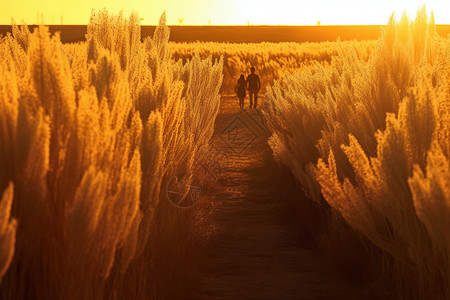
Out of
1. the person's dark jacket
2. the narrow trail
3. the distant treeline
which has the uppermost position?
the distant treeline

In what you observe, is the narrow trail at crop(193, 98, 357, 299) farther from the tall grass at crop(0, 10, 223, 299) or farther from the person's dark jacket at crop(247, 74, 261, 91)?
the person's dark jacket at crop(247, 74, 261, 91)

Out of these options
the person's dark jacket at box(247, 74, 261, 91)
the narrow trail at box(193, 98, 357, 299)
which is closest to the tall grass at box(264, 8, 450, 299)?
the narrow trail at box(193, 98, 357, 299)

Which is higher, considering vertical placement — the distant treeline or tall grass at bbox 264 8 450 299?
the distant treeline

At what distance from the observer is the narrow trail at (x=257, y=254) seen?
180 inches

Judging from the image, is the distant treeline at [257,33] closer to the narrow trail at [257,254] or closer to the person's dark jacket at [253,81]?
the person's dark jacket at [253,81]

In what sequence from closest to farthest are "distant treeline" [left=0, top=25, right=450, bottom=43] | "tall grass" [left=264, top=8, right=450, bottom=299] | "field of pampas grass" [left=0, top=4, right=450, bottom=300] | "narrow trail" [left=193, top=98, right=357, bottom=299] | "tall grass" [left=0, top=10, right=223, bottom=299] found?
1. "tall grass" [left=0, top=10, right=223, bottom=299]
2. "field of pampas grass" [left=0, top=4, right=450, bottom=300]
3. "tall grass" [left=264, top=8, right=450, bottom=299]
4. "narrow trail" [left=193, top=98, right=357, bottom=299]
5. "distant treeline" [left=0, top=25, right=450, bottom=43]

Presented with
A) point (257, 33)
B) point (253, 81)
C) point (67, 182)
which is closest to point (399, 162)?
point (67, 182)

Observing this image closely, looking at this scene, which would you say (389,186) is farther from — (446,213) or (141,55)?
(141,55)

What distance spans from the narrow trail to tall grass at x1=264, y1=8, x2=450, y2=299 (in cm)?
42

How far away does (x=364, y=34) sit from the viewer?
8800 cm

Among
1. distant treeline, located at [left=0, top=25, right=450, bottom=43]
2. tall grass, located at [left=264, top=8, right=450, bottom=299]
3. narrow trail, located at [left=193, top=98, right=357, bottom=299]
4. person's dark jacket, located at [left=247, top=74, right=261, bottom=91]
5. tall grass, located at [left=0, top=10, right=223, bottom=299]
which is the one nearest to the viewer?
tall grass, located at [left=0, top=10, right=223, bottom=299]

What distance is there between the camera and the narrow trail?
456 cm

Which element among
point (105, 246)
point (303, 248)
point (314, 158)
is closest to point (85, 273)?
point (105, 246)

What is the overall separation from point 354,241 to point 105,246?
9.34ft
